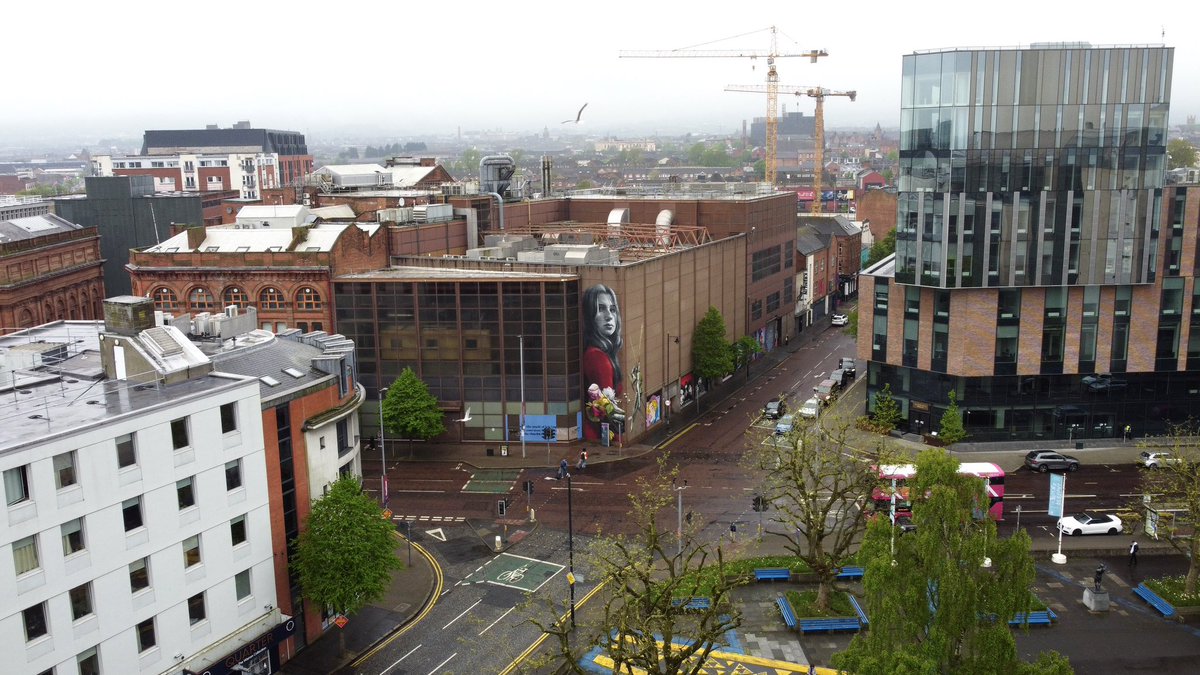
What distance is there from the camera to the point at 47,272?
3733 inches

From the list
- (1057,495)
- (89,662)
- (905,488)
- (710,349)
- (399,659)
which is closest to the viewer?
(89,662)

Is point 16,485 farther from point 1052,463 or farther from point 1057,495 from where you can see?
point 1052,463

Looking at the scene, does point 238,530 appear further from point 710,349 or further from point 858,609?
point 710,349

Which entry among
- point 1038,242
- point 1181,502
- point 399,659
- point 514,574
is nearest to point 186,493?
point 399,659

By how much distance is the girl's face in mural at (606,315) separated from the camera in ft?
247

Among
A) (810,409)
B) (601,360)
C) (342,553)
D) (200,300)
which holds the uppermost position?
(200,300)

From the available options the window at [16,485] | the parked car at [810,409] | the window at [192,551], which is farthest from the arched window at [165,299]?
the parked car at [810,409]

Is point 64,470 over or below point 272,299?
below

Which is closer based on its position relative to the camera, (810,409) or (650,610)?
(650,610)

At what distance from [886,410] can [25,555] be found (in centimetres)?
5840

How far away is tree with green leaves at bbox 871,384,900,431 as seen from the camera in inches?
2913

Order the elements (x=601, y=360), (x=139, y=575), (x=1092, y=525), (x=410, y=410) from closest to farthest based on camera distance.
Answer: (x=139, y=575) → (x=1092, y=525) → (x=410, y=410) → (x=601, y=360)

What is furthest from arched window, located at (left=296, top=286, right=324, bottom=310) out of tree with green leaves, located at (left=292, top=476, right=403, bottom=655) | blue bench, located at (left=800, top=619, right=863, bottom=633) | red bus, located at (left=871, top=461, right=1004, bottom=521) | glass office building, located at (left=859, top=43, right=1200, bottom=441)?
blue bench, located at (left=800, top=619, right=863, bottom=633)

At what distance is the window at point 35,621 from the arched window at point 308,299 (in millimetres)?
44424
